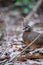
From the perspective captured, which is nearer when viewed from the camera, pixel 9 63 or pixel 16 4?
pixel 9 63

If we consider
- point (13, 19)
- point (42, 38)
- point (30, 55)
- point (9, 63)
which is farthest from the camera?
point (13, 19)

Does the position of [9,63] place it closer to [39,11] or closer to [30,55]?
[30,55]

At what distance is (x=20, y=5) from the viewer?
742 cm

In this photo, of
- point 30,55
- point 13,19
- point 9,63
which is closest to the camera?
point 9,63

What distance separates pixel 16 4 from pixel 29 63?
4.93 m

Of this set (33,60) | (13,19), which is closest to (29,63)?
(33,60)

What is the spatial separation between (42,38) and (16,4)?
447 cm

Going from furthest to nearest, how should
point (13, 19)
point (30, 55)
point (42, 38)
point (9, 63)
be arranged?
point (13, 19), point (42, 38), point (30, 55), point (9, 63)

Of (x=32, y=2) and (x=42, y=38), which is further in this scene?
(x=32, y=2)

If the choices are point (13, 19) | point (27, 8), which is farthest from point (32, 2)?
point (13, 19)

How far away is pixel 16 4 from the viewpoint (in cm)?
746

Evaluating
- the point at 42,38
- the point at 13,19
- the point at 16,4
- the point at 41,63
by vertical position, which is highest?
the point at 16,4

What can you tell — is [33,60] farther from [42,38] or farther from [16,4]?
[16,4]

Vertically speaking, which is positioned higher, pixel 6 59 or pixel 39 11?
pixel 39 11
